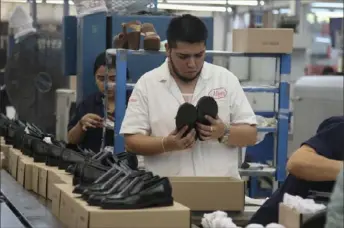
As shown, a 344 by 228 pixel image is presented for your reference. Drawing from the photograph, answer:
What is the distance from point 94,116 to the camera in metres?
4.18

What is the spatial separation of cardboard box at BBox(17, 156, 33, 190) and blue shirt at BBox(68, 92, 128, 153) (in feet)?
2.59

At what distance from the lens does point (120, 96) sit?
421 cm

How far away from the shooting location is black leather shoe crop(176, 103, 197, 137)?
2826 mm

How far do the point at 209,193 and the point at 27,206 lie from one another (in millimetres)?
777

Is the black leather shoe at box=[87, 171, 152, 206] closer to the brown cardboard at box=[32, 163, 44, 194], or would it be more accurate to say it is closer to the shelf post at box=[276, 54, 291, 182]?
the brown cardboard at box=[32, 163, 44, 194]

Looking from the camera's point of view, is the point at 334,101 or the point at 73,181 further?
the point at 334,101

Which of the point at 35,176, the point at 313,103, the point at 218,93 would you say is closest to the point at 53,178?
the point at 35,176

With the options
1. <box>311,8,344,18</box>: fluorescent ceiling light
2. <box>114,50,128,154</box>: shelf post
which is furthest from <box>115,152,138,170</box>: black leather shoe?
<box>311,8,344,18</box>: fluorescent ceiling light

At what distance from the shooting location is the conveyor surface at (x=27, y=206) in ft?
8.42

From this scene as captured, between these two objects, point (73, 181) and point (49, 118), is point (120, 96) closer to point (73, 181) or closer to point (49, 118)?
point (73, 181)

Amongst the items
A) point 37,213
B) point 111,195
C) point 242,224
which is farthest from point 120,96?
point 111,195

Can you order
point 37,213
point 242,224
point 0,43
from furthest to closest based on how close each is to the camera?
1. point 0,43
2. point 37,213
3. point 242,224

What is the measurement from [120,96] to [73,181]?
1607 millimetres

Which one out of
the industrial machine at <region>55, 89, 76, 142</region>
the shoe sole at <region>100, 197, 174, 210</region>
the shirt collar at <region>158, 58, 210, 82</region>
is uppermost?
the shirt collar at <region>158, 58, 210, 82</region>
